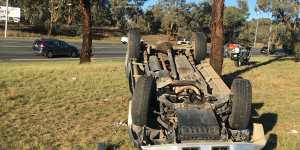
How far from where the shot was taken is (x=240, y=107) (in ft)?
28.8

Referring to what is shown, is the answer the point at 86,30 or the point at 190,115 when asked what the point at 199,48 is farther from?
the point at 86,30

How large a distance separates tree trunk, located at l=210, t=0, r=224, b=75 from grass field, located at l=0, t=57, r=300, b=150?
141cm

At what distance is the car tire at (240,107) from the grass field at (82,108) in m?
1.10

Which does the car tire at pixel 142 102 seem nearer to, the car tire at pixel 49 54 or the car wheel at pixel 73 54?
the car tire at pixel 49 54

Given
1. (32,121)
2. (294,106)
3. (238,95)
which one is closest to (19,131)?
(32,121)

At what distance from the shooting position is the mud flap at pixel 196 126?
7961 millimetres

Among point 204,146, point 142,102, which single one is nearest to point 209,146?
point 204,146

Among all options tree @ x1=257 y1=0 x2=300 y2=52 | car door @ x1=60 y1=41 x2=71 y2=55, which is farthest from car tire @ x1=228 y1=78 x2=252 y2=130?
tree @ x1=257 y1=0 x2=300 y2=52

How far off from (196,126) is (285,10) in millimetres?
47725

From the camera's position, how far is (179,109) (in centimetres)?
858

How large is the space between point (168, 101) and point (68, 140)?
84.9 inches

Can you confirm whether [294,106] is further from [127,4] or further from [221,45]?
[127,4]

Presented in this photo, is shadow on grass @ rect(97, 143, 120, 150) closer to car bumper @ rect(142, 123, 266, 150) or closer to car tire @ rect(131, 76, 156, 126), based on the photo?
car tire @ rect(131, 76, 156, 126)

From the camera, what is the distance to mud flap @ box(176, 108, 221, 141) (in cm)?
796
